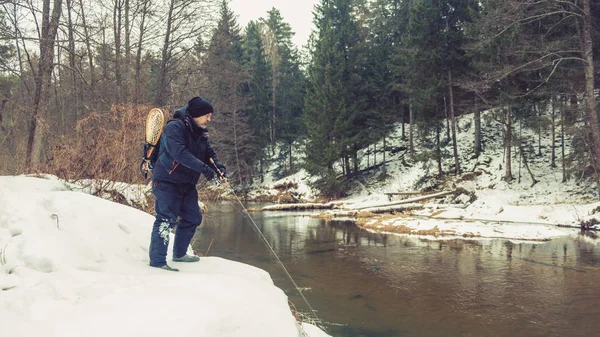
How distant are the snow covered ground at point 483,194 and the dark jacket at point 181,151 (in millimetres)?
9705

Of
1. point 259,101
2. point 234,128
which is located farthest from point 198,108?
point 259,101

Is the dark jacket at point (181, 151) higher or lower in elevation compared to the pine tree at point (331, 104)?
lower

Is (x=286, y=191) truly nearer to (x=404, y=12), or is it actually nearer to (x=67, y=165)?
(x=404, y=12)

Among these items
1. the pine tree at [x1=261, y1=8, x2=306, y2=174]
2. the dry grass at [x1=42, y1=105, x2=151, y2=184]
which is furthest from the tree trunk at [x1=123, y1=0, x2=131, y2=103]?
the pine tree at [x1=261, y1=8, x2=306, y2=174]

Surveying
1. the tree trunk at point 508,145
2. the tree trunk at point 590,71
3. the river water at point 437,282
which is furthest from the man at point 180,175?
the tree trunk at point 508,145

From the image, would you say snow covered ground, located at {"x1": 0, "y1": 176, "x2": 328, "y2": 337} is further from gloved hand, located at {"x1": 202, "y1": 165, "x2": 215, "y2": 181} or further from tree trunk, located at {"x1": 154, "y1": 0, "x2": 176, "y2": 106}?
tree trunk, located at {"x1": 154, "y1": 0, "x2": 176, "y2": 106}

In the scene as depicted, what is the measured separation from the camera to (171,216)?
352 cm

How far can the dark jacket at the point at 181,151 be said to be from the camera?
11.4 feet

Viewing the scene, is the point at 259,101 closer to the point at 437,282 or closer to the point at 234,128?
the point at 234,128

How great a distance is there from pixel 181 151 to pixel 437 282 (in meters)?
5.40

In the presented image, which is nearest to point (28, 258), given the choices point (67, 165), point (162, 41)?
point (67, 165)

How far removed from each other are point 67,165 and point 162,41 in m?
8.99

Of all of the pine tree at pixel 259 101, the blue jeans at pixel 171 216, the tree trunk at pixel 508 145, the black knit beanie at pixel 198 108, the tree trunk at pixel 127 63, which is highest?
the pine tree at pixel 259 101

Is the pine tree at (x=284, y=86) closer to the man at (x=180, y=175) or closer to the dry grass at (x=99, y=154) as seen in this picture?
the dry grass at (x=99, y=154)
